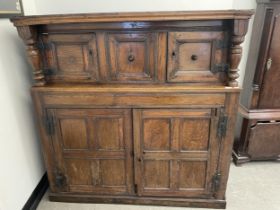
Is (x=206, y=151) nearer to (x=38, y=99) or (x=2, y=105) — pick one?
(x=38, y=99)

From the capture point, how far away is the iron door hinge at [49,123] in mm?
1510

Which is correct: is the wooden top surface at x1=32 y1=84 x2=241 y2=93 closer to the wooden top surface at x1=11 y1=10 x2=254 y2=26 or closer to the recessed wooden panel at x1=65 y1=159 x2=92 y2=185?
the wooden top surface at x1=11 y1=10 x2=254 y2=26

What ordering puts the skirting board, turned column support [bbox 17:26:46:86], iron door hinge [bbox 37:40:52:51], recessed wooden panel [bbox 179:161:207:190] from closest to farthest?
turned column support [bbox 17:26:46:86], iron door hinge [bbox 37:40:52:51], recessed wooden panel [bbox 179:161:207:190], the skirting board

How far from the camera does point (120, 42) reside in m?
1.39

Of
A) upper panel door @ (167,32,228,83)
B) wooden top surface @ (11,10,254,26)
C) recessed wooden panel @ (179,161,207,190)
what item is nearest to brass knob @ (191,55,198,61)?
upper panel door @ (167,32,228,83)

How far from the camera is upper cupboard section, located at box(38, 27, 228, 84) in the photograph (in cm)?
135

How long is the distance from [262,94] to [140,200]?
136cm

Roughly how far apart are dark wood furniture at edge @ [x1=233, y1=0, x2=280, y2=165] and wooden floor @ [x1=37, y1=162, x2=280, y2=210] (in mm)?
112

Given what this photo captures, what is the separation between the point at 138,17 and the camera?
4.07 ft

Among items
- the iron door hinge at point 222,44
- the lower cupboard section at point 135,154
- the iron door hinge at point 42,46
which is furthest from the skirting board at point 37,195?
the iron door hinge at point 222,44

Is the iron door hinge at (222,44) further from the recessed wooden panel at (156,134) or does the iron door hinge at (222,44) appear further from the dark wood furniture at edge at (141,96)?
the recessed wooden panel at (156,134)

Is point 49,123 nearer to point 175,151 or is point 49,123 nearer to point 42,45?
point 42,45

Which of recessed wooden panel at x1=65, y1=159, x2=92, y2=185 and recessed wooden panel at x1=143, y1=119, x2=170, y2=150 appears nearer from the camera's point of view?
recessed wooden panel at x1=143, y1=119, x2=170, y2=150

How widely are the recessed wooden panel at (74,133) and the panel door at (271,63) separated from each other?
4.94ft
